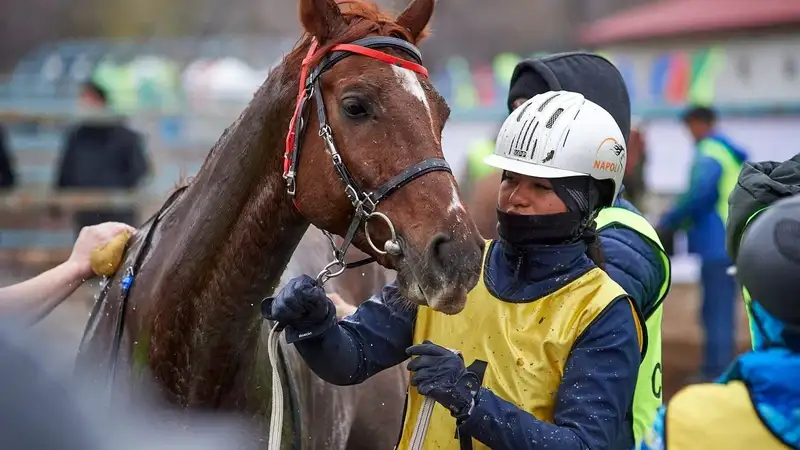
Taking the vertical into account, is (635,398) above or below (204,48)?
below

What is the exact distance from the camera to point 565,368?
2.54m

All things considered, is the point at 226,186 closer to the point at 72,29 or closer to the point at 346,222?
the point at 346,222

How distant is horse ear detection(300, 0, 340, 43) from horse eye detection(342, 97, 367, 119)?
0.85 ft

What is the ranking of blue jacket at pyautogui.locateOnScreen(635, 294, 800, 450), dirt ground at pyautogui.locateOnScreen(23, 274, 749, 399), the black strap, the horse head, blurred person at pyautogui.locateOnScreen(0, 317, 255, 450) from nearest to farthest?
blurred person at pyautogui.locateOnScreen(0, 317, 255, 450)
blue jacket at pyautogui.locateOnScreen(635, 294, 800, 450)
the horse head
the black strap
dirt ground at pyautogui.locateOnScreen(23, 274, 749, 399)

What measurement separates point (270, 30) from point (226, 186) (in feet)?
75.7

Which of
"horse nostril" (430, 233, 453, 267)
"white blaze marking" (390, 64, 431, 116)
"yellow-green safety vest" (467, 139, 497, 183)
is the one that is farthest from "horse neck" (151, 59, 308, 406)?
"yellow-green safety vest" (467, 139, 497, 183)

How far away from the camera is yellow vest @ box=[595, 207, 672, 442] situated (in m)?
3.07

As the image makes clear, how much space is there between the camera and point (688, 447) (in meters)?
1.89

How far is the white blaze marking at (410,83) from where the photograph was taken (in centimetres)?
305

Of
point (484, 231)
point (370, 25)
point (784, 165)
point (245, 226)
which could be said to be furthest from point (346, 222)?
point (484, 231)

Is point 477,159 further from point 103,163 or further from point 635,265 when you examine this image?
point 635,265

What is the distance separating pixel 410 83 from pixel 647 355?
106 cm

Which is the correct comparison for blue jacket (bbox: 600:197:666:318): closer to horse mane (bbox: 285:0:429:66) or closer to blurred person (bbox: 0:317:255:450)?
horse mane (bbox: 285:0:429:66)

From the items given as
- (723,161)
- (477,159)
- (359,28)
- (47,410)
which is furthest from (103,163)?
(47,410)
